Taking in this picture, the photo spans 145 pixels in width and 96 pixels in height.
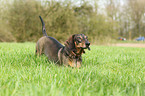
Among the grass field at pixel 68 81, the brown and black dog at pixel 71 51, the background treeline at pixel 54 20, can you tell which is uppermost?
the background treeline at pixel 54 20

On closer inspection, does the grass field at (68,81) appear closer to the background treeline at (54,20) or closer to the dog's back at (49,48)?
the dog's back at (49,48)

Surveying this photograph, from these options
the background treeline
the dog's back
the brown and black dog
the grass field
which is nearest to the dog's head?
the brown and black dog

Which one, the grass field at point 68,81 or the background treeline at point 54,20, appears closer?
the grass field at point 68,81

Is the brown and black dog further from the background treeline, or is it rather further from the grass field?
the background treeline

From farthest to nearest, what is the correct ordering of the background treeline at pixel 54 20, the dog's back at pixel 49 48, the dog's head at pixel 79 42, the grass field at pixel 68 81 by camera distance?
the background treeline at pixel 54 20, the dog's back at pixel 49 48, the dog's head at pixel 79 42, the grass field at pixel 68 81

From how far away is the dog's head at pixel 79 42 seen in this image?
2770 mm

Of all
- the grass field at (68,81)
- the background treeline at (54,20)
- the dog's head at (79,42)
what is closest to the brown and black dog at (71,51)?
the dog's head at (79,42)

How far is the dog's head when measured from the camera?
9.09ft

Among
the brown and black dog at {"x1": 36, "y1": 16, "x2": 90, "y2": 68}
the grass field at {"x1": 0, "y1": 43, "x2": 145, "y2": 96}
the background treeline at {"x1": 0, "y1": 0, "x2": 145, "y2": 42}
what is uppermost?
the background treeline at {"x1": 0, "y1": 0, "x2": 145, "y2": 42}

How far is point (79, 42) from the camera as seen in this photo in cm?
283

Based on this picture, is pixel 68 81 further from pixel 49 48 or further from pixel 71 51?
pixel 49 48

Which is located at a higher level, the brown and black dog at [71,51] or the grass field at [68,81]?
the brown and black dog at [71,51]

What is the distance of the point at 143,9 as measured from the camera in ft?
104

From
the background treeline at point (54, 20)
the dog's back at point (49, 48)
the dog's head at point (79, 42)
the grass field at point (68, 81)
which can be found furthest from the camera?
the background treeline at point (54, 20)
